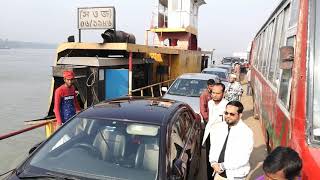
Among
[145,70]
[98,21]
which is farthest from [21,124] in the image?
[98,21]

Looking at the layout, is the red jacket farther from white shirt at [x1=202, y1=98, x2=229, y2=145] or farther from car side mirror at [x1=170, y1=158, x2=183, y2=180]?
car side mirror at [x1=170, y1=158, x2=183, y2=180]

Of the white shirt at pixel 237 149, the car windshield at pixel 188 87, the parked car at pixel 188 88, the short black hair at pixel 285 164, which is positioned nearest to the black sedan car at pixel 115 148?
the white shirt at pixel 237 149

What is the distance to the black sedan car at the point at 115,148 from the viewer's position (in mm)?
3410

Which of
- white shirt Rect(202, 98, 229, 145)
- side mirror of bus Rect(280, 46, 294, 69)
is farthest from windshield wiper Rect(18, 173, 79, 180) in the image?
white shirt Rect(202, 98, 229, 145)

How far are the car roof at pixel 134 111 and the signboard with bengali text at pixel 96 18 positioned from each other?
20.6 feet

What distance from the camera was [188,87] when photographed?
35.9ft

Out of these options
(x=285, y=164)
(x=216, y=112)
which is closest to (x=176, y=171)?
(x=285, y=164)

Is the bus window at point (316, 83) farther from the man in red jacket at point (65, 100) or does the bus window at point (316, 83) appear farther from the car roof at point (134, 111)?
the man in red jacket at point (65, 100)

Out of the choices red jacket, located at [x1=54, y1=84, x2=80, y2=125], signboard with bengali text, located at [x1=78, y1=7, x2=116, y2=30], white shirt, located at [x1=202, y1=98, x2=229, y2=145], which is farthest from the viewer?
signboard with bengali text, located at [x1=78, y1=7, x2=116, y2=30]

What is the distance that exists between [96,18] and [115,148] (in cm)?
767

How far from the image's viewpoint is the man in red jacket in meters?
6.14

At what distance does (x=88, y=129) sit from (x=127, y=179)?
90cm

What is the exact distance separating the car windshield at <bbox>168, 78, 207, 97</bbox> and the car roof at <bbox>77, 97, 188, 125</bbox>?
5967 millimetres

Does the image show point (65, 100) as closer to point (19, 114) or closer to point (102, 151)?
point (102, 151)
